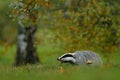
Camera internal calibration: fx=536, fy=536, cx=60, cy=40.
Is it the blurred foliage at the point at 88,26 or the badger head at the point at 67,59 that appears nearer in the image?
the badger head at the point at 67,59

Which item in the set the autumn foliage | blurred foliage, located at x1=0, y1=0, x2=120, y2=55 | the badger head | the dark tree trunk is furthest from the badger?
the dark tree trunk

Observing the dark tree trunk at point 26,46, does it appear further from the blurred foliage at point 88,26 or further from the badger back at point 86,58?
the badger back at point 86,58

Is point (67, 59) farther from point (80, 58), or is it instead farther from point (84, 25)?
point (84, 25)

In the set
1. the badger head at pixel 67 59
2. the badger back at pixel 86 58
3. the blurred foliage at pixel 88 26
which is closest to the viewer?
the badger head at pixel 67 59

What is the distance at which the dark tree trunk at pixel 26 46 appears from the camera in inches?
974

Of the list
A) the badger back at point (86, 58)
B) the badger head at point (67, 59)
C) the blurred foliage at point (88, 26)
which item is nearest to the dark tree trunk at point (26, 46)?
the blurred foliage at point (88, 26)

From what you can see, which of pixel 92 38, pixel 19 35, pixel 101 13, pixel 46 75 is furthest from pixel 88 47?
pixel 46 75

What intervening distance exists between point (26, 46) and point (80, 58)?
9.48 meters

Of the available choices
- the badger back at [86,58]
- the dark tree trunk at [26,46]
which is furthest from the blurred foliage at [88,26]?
the badger back at [86,58]

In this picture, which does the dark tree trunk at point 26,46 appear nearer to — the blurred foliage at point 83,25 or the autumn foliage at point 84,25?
the blurred foliage at point 83,25

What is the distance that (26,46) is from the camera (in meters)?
25.2

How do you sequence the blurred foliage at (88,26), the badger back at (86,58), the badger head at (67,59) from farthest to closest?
the blurred foliage at (88,26) → the badger back at (86,58) → the badger head at (67,59)

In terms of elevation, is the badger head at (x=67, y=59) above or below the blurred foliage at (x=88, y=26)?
below

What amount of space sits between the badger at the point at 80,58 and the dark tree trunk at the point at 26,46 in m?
8.37
